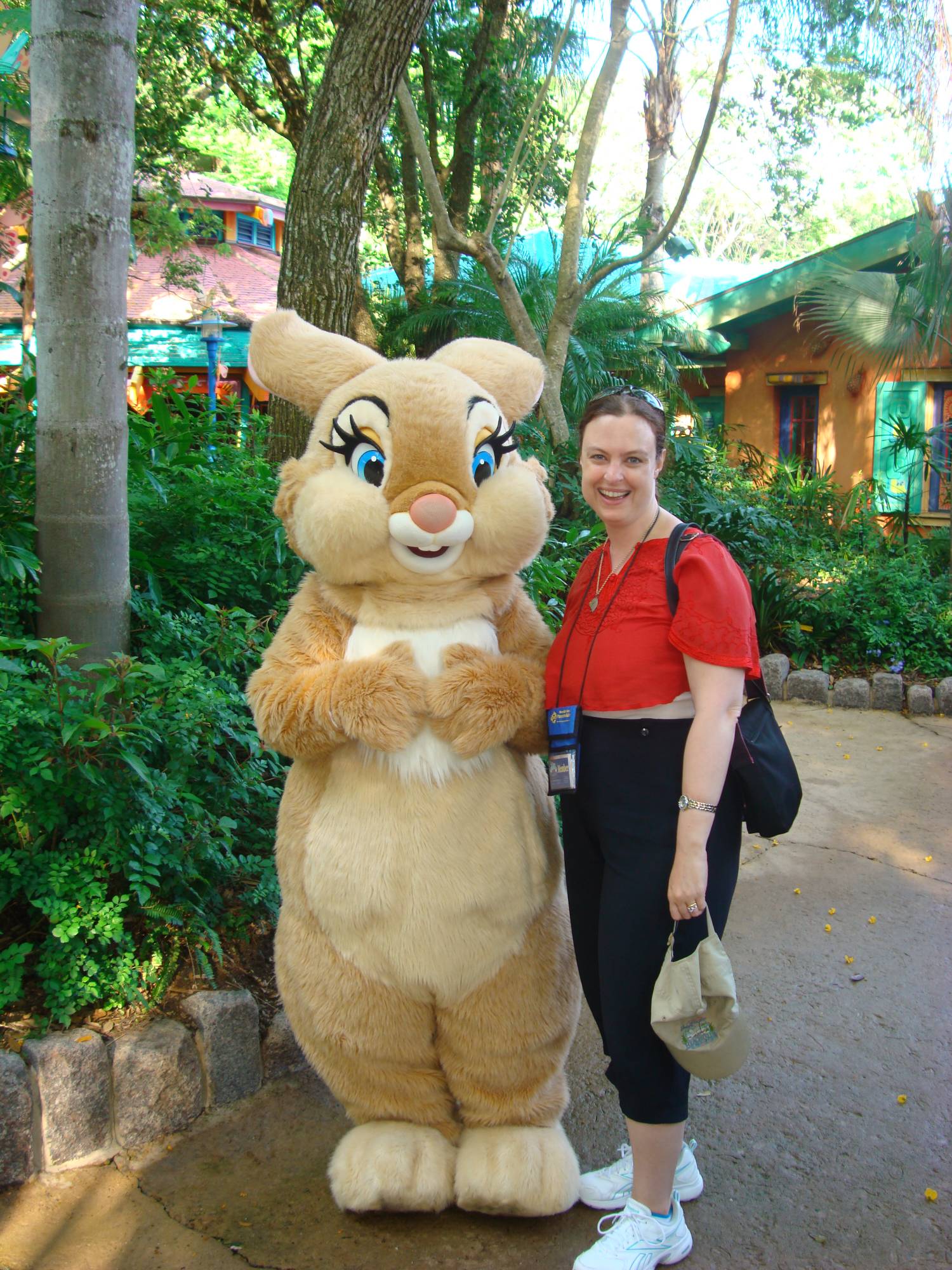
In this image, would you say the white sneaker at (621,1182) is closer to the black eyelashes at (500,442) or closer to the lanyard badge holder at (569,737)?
the lanyard badge holder at (569,737)

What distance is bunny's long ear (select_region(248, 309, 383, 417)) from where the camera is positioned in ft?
7.93

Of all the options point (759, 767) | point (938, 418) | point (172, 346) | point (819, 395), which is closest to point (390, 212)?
point (819, 395)

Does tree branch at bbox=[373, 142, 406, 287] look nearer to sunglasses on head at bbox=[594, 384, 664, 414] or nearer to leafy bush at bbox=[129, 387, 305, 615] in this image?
leafy bush at bbox=[129, 387, 305, 615]

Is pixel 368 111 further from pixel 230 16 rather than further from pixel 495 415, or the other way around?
pixel 230 16

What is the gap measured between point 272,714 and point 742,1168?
1.67 m

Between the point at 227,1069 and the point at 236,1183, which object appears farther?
the point at 227,1069

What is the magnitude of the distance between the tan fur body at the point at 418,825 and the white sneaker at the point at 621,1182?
0.11 m

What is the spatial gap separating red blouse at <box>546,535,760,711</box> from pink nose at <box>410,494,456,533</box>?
0.38 m

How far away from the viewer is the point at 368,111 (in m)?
4.53

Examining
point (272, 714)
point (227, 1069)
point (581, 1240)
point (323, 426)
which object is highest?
point (323, 426)

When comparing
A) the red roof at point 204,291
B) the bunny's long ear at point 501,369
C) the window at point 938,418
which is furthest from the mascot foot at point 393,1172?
the red roof at point 204,291

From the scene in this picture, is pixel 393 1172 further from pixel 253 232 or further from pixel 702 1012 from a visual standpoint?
pixel 253 232

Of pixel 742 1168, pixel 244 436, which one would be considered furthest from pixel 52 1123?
pixel 244 436

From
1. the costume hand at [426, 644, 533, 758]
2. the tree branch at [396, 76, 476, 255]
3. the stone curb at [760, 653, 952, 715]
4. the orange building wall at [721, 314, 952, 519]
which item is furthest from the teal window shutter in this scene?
the costume hand at [426, 644, 533, 758]
